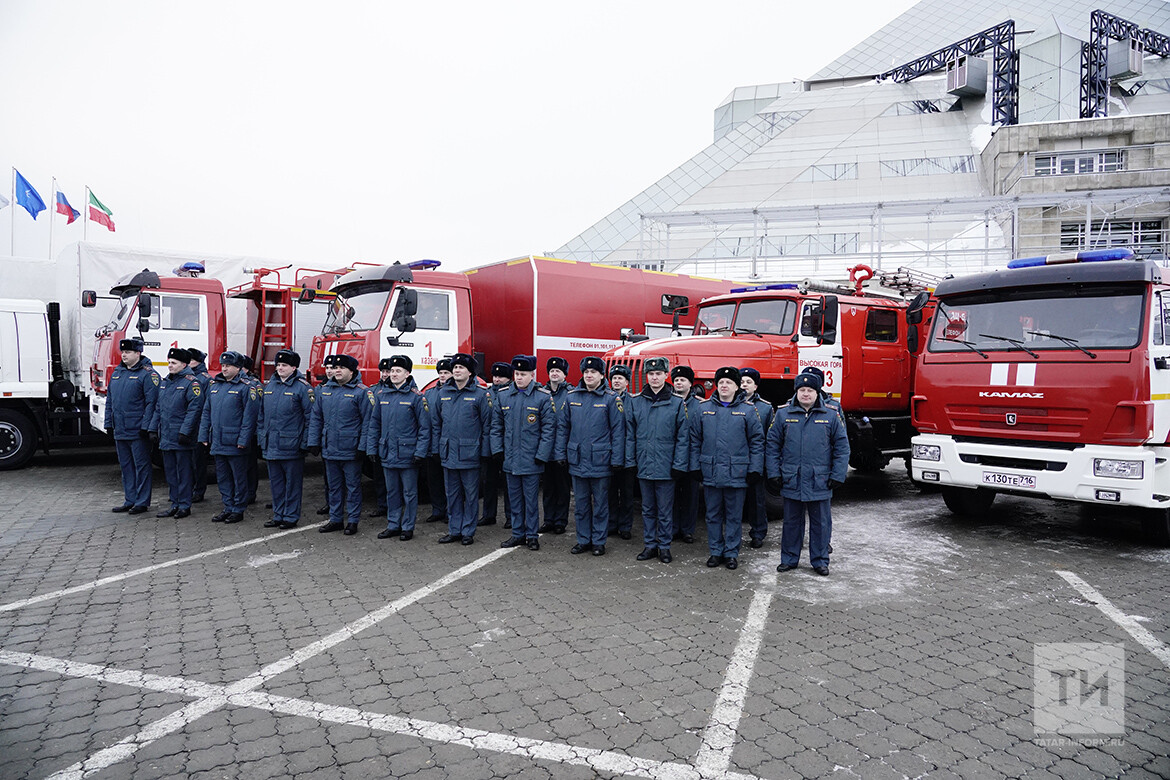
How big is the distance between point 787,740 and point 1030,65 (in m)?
47.4

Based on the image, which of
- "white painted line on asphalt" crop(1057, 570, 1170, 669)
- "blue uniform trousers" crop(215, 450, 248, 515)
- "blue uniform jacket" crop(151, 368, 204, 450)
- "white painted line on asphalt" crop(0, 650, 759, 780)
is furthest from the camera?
"blue uniform jacket" crop(151, 368, 204, 450)

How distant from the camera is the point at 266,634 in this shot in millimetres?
4570

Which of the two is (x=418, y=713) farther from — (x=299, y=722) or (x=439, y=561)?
(x=439, y=561)

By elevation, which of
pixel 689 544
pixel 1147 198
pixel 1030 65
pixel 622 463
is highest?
pixel 1030 65

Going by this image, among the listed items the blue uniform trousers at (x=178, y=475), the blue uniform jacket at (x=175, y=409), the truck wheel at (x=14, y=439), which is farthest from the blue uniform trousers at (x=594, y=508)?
the truck wheel at (x=14, y=439)

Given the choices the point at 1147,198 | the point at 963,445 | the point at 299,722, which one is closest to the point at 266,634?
the point at 299,722

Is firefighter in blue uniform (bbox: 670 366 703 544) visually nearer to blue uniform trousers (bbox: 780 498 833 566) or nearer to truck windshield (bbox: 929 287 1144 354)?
blue uniform trousers (bbox: 780 498 833 566)

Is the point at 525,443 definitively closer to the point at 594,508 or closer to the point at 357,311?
the point at 594,508

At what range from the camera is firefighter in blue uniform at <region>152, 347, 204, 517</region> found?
26.5 feet

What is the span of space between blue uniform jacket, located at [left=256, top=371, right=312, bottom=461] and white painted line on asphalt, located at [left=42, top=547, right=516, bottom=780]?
9.93ft

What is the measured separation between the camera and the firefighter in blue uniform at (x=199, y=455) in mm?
8344

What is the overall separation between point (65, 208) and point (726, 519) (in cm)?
2292

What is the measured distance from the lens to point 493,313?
10234 millimetres

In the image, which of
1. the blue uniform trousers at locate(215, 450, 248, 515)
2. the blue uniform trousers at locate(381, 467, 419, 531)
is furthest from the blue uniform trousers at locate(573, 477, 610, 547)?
the blue uniform trousers at locate(215, 450, 248, 515)
